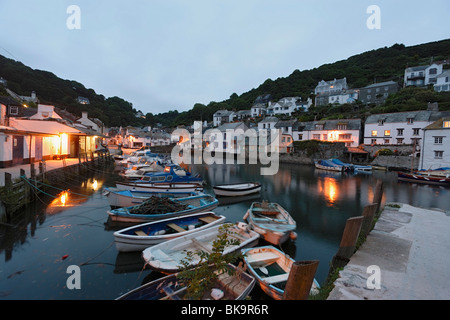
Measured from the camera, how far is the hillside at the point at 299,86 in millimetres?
59919

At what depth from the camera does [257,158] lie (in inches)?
2264

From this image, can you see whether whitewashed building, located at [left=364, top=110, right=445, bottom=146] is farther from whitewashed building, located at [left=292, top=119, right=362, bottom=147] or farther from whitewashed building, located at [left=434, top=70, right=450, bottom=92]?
whitewashed building, located at [left=434, top=70, right=450, bottom=92]

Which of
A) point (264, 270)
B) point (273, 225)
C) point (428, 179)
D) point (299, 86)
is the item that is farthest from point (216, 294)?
point (299, 86)

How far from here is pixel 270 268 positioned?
7.34 m

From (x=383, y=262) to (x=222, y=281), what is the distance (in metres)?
5.19

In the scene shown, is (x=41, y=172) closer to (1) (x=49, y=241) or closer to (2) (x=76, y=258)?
(1) (x=49, y=241)

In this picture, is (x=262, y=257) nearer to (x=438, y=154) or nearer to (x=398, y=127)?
(x=438, y=154)

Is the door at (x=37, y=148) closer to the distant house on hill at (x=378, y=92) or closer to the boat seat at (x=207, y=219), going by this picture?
the boat seat at (x=207, y=219)

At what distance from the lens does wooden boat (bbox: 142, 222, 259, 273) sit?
6.79m

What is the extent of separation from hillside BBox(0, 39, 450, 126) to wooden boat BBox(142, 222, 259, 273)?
57.7m

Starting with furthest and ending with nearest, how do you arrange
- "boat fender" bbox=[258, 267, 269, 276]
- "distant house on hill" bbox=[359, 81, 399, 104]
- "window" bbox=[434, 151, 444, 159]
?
"distant house on hill" bbox=[359, 81, 399, 104]
"window" bbox=[434, 151, 444, 159]
"boat fender" bbox=[258, 267, 269, 276]

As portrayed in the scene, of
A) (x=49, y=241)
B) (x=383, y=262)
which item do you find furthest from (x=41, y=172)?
(x=383, y=262)

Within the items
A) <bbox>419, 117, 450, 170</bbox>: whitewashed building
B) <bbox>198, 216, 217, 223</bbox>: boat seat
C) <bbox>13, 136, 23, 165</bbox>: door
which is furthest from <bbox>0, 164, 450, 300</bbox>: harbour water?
<bbox>419, 117, 450, 170</bbox>: whitewashed building

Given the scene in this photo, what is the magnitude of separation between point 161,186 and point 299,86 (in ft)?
338
